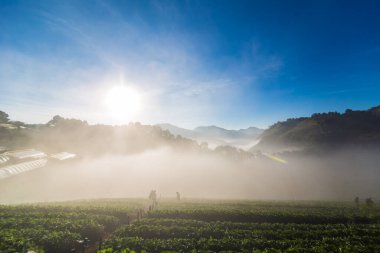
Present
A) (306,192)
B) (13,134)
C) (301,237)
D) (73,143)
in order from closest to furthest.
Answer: (301,237), (13,134), (306,192), (73,143)

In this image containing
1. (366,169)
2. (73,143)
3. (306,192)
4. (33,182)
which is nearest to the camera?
(33,182)

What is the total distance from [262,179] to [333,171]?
68.2 meters

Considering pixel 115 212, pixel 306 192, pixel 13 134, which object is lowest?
pixel 306 192

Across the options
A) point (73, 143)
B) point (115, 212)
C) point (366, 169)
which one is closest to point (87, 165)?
point (73, 143)

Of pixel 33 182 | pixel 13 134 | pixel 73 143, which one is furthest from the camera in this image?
pixel 73 143

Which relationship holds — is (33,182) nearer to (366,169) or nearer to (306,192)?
(306,192)

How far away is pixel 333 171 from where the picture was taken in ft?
570

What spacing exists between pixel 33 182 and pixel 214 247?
86457mm

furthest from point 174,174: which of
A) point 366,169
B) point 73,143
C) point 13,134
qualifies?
point 366,169

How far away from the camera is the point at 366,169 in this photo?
17312 cm

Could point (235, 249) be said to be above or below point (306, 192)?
above

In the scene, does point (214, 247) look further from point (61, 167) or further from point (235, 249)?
point (61, 167)

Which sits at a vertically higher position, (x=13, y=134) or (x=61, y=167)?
(x=13, y=134)

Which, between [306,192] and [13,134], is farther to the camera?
[306,192]
